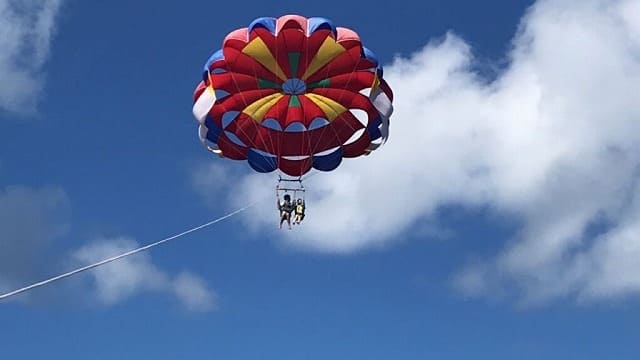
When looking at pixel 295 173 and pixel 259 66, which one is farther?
pixel 295 173

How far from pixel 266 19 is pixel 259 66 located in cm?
146

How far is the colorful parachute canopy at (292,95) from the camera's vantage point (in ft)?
95.6

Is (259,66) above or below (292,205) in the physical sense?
above

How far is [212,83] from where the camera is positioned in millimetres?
29703

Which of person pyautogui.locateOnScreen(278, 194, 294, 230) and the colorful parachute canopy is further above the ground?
the colorful parachute canopy

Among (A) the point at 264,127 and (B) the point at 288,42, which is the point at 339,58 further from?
(A) the point at 264,127

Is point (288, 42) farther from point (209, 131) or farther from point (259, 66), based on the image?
point (209, 131)

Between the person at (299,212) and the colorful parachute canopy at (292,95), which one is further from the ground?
the colorful parachute canopy at (292,95)

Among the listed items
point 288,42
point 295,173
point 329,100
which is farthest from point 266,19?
point 295,173

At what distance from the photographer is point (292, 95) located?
31.1 m

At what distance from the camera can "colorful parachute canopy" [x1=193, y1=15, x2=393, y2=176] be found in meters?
29.1

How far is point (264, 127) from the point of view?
31.3m

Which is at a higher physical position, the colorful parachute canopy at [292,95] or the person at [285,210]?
the colorful parachute canopy at [292,95]

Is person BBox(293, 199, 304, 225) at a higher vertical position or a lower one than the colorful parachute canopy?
lower
